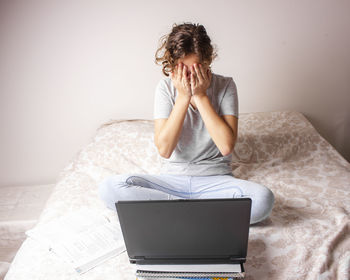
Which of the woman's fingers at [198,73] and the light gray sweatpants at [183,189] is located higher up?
the woman's fingers at [198,73]

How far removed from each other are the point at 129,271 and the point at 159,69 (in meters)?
1.33

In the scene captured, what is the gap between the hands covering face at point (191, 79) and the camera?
124 cm

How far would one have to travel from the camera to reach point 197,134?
1.37 meters

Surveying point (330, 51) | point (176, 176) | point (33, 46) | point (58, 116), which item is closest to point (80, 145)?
point (58, 116)

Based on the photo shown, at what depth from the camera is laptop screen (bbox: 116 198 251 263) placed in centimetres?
82

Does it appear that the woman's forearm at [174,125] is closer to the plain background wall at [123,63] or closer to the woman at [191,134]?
the woman at [191,134]

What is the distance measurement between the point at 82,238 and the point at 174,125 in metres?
0.52

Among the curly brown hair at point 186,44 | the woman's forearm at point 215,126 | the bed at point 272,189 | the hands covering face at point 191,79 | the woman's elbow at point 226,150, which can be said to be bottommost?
the bed at point 272,189

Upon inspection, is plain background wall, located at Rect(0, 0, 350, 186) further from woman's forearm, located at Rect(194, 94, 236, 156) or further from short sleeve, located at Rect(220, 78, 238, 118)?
woman's forearm, located at Rect(194, 94, 236, 156)

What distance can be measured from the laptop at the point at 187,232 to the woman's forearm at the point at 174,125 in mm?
471

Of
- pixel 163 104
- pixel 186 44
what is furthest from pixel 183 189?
pixel 186 44

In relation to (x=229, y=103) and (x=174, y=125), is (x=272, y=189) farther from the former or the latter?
(x=174, y=125)

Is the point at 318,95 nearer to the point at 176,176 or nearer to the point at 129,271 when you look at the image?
the point at 176,176

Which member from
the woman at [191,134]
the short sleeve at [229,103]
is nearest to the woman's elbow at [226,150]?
the woman at [191,134]
